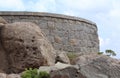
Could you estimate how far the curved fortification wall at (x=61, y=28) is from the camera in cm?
1567

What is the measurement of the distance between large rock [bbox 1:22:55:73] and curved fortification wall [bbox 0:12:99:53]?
453 centimetres

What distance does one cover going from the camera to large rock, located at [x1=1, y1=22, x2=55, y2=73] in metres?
10.5

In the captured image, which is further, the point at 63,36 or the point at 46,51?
the point at 63,36

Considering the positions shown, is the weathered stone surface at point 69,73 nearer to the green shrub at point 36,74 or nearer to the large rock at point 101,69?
the large rock at point 101,69

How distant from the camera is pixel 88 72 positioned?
25.4ft

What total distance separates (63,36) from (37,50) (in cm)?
558

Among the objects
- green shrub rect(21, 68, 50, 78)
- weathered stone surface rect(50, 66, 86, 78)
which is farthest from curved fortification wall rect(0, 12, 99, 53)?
weathered stone surface rect(50, 66, 86, 78)

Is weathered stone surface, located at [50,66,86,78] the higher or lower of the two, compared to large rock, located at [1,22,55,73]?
lower

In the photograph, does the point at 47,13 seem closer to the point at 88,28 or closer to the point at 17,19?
the point at 17,19

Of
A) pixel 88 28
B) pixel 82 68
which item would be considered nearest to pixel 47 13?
pixel 88 28

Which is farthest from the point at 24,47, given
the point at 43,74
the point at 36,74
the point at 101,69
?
the point at 101,69

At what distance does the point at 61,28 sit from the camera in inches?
630

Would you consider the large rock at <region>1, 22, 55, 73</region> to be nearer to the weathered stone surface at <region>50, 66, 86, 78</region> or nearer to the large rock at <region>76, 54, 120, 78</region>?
the weathered stone surface at <region>50, 66, 86, 78</region>

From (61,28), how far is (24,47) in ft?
18.3
